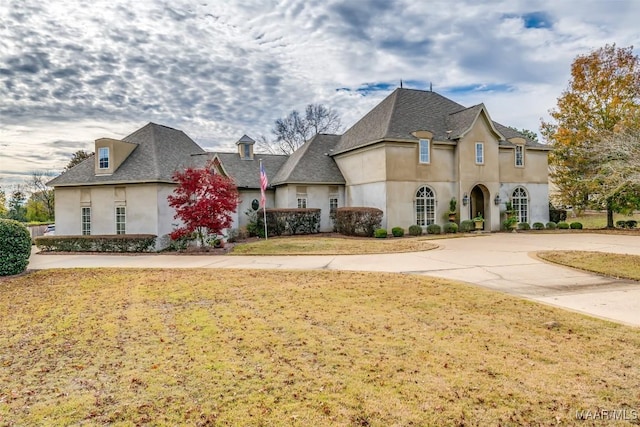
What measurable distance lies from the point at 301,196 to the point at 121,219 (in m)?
11.1

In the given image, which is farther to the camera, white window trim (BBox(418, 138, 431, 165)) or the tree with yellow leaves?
the tree with yellow leaves

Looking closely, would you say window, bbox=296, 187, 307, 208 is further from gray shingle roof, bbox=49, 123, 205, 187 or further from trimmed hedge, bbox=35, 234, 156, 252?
trimmed hedge, bbox=35, 234, 156, 252

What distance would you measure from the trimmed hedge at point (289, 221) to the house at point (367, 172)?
2052 millimetres

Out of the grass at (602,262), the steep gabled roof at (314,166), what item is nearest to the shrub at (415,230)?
the steep gabled roof at (314,166)

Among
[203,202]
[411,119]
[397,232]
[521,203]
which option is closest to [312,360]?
[203,202]

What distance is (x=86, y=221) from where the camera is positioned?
22.3 metres

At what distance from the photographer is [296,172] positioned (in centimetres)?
2730

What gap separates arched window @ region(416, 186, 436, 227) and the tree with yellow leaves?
420 inches

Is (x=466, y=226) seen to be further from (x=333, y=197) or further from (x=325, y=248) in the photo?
(x=325, y=248)

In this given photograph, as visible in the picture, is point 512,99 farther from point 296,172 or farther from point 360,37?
point 296,172

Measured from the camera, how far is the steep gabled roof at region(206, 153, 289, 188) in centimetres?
2820

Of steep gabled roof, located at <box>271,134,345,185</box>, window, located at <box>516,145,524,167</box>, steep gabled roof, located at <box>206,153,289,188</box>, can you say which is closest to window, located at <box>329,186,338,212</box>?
steep gabled roof, located at <box>271,134,345,185</box>

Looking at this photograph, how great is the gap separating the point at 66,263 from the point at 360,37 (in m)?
15.8

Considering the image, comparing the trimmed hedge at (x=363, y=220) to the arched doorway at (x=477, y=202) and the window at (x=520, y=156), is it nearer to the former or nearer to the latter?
the arched doorway at (x=477, y=202)
